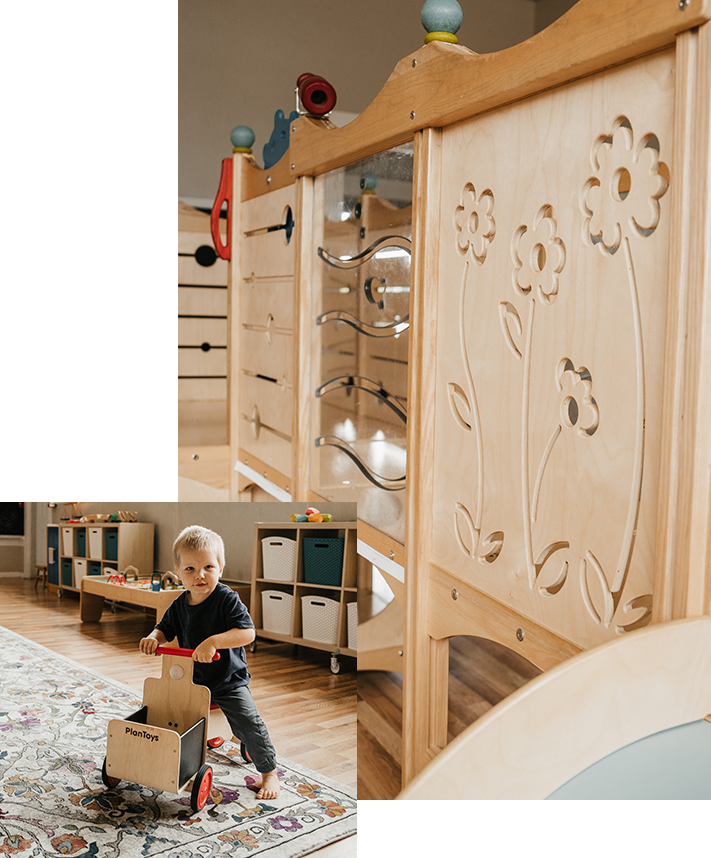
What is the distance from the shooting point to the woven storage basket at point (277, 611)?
1.15 meters

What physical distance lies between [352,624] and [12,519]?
1.89 ft

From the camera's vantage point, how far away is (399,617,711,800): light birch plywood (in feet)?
2.70

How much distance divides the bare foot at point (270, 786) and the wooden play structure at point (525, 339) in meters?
0.35

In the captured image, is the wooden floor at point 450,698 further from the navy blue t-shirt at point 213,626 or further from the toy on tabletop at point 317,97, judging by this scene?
the toy on tabletop at point 317,97

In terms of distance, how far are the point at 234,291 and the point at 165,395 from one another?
1.84 feet

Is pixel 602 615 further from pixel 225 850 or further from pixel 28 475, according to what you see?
pixel 28 475

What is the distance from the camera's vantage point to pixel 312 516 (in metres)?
1.16

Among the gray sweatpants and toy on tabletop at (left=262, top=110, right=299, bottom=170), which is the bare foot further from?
toy on tabletop at (left=262, top=110, right=299, bottom=170)

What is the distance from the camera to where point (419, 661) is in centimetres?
167

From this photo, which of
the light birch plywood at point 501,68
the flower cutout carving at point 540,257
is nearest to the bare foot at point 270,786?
the flower cutout carving at point 540,257

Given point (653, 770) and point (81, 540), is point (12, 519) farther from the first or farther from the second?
point (653, 770)

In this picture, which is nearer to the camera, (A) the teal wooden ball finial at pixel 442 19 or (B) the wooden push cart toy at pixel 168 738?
(B) the wooden push cart toy at pixel 168 738

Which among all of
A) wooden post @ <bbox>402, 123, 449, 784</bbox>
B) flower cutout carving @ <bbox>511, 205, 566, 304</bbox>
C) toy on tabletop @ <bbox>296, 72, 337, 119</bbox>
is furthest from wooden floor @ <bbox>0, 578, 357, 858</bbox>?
toy on tabletop @ <bbox>296, 72, 337, 119</bbox>

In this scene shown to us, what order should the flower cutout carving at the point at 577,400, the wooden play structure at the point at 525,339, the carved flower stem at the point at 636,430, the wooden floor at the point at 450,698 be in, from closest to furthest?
the wooden play structure at the point at 525,339 < the carved flower stem at the point at 636,430 < the flower cutout carving at the point at 577,400 < the wooden floor at the point at 450,698
